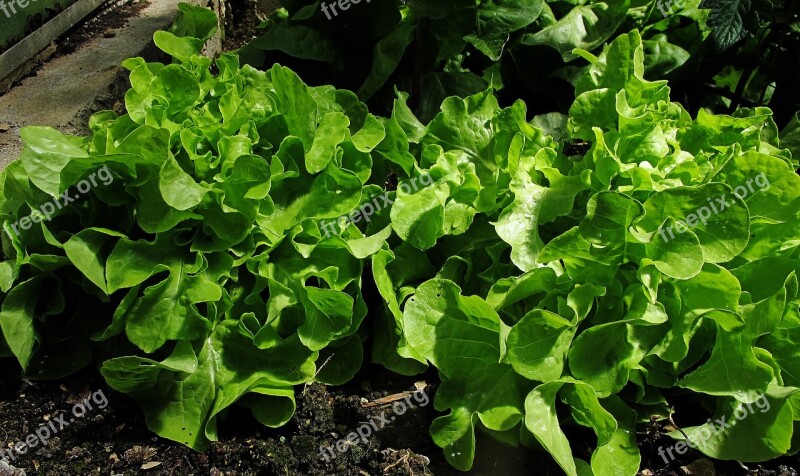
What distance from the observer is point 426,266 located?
2.21 m

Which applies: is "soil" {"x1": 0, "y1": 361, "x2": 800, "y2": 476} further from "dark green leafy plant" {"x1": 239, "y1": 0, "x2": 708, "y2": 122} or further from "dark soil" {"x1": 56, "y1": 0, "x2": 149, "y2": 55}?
"dark soil" {"x1": 56, "y1": 0, "x2": 149, "y2": 55}

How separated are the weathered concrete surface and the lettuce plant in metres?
0.72

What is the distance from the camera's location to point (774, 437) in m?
1.82

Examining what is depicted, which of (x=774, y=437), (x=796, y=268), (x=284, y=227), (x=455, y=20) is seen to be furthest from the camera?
(x=455, y=20)

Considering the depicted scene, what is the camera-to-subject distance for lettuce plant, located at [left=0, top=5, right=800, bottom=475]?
184 cm

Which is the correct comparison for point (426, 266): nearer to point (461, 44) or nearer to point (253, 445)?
point (253, 445)

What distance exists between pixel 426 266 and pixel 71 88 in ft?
6.30

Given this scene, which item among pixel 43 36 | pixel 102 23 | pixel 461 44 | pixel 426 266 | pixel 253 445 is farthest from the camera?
pixel 102 23

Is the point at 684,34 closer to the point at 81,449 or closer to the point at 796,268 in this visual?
the point at 796,268

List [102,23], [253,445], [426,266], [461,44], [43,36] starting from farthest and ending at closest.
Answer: [102,23] → [43,36] → [461,44] → [426,266] → [253,445]

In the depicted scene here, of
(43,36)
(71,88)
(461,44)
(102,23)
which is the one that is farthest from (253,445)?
(102,23)

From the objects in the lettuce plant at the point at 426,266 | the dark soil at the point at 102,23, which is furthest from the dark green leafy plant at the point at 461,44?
the dark soil at the point at 102,23

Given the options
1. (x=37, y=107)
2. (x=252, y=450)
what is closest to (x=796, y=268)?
(x=252, y=450)

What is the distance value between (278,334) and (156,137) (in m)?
0.66
